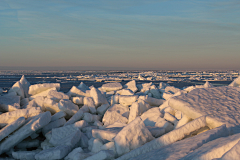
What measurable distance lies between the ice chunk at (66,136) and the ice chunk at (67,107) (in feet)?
3.18

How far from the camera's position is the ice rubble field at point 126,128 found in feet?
9.62

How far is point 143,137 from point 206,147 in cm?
127

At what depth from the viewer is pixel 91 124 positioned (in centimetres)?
592

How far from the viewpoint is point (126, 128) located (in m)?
3.64

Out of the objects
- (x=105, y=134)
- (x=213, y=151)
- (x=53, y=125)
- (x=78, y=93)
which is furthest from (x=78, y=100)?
(x=213, y=151)

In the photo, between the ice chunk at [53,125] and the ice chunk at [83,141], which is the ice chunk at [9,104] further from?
the ice chunk at [83,141]

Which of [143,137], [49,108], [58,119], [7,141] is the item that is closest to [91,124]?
[58,119]

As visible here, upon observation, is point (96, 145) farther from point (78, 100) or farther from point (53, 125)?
point (78, 100)

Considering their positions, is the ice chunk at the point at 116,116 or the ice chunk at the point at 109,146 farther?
the ice chunk at the point at 116,116

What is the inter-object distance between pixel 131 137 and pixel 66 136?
6.17 feet

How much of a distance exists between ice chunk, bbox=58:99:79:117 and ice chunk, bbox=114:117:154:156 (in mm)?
2711

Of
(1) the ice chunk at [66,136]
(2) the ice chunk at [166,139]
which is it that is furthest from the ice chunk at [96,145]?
(2) the ice chunk at [166,139]

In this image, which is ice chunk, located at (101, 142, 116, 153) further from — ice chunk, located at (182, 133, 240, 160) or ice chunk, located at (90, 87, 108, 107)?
ice chunk, located at (90, 87, 108, 107)

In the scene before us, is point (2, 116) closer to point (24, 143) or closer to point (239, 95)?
point (24, 143)
